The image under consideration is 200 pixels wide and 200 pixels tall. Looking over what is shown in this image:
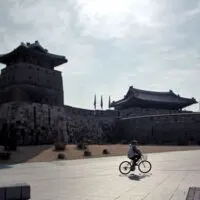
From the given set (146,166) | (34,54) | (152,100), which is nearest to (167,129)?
(152,100)

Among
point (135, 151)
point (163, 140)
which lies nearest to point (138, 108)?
point (163, 140)

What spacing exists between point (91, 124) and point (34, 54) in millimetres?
13985

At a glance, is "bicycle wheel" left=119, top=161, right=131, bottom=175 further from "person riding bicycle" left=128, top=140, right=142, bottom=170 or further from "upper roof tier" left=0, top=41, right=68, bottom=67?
"upper roof tier" left=0, top=41, right=68, bottom=67

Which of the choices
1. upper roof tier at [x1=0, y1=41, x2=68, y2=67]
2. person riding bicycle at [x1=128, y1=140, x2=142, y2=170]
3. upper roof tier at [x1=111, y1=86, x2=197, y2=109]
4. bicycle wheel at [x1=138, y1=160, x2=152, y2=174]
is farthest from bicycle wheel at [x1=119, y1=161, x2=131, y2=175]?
upper roof tier at [x1=111, y1=86, x2=197, y2=109]

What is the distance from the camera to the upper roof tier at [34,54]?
41375mm

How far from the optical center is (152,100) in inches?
2351

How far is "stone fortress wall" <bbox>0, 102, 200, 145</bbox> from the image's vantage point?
130 feet

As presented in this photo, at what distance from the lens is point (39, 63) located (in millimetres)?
43531

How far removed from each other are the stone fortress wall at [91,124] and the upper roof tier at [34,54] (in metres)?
6.00

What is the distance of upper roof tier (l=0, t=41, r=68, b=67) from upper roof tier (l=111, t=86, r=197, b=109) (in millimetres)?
17225

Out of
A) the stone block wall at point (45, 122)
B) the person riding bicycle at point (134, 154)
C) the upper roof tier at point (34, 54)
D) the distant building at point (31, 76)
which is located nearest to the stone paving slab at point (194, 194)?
the person riding bicycle at point (134, 154)

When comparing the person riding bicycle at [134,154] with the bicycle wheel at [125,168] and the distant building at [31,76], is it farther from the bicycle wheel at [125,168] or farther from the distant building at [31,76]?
the distant building at [31,76]

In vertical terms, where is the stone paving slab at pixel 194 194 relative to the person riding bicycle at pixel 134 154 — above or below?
below

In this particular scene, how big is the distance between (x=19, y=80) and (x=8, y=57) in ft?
14.3
